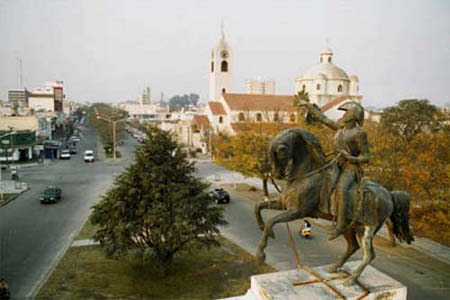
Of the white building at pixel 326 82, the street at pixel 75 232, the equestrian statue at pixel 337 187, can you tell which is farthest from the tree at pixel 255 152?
the white building at pixel 326 82

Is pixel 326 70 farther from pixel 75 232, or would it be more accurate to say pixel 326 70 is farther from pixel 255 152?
pixel 75 232

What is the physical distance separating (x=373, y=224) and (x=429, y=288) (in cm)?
764

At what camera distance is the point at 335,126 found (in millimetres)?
9008

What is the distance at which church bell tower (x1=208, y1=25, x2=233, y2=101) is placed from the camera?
75438 millimetres

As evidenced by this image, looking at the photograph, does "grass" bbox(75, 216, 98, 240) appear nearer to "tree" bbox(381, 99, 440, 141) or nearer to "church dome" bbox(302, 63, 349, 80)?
"tree" bbox(381, 99, 440, 141)

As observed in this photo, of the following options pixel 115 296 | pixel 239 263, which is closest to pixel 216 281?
pixel 239 263

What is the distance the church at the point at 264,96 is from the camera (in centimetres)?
6238

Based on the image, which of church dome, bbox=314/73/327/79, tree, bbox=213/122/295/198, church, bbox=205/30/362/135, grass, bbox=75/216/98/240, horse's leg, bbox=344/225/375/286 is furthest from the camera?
church dome, bbox=314/73/327/79

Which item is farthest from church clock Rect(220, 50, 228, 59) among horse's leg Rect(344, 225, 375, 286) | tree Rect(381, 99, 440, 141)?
horse's leg Rect(344, 225, 375, 286)

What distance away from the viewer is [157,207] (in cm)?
1327

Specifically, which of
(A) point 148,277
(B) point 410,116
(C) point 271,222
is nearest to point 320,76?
(B) point 410,116

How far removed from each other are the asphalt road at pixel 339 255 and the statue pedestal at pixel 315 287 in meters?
5.23

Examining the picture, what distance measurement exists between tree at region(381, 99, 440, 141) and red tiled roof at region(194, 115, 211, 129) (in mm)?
31253

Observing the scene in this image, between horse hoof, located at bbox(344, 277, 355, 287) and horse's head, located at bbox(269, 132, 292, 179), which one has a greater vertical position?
horse's head, located at bbox(269, 132, 292, 179)
